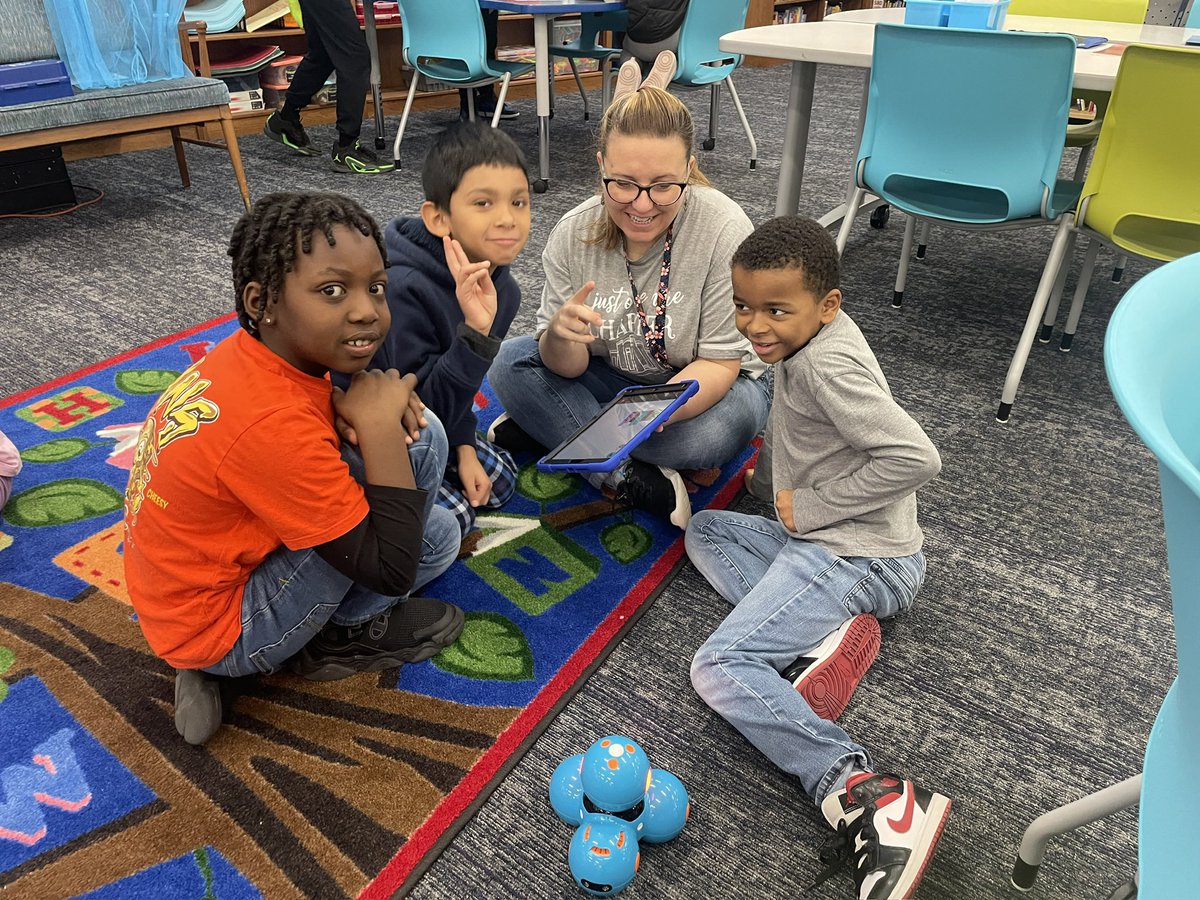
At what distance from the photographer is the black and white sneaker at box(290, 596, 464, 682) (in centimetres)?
127

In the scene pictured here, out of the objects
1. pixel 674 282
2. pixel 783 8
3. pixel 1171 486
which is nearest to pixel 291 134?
pixel 674 282

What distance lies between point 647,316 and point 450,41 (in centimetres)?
257

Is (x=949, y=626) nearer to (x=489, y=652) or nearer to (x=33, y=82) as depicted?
(x=489, y=652)

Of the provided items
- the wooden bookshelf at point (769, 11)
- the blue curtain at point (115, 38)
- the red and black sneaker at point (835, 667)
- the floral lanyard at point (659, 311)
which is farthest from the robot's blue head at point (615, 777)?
the wooden bookshelf at point (769, 11)

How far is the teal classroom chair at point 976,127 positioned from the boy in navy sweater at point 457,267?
Answer: 43.5 inches

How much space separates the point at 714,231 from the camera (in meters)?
1.53

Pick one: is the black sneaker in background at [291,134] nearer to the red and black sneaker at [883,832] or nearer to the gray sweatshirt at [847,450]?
the gray sweatshirt at [847,450]

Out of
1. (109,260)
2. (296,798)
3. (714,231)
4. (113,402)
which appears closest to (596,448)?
(714,231)

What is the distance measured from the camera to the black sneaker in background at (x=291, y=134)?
13.4ft

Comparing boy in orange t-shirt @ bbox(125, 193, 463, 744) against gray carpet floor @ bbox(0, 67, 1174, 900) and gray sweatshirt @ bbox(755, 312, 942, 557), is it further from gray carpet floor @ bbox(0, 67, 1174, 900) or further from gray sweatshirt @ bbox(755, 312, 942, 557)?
gray sweatshirt @ bbox(755, 312, 942, 557)

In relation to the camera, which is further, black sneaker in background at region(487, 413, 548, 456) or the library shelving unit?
the library shelving unit

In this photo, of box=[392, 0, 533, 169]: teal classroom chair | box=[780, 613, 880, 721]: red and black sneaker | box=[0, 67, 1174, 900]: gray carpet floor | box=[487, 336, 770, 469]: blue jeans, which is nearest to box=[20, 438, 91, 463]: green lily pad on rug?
box=[0, 67, 1174, 900]: gray carpet floor

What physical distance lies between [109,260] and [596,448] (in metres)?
2.28

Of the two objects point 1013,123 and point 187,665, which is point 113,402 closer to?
point 187,665
